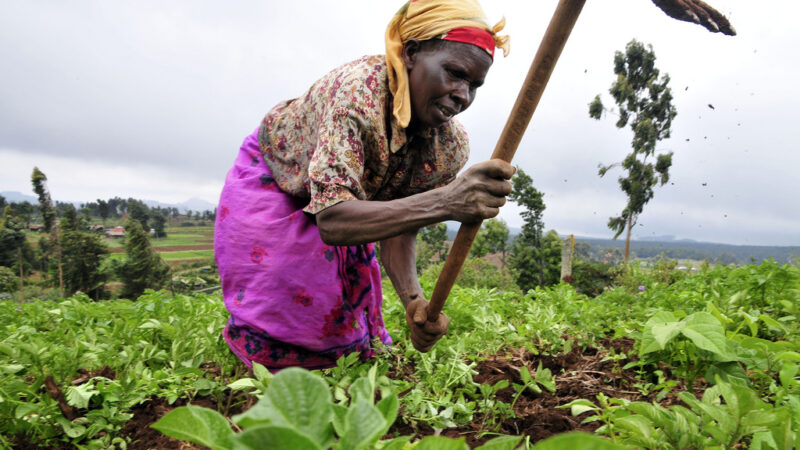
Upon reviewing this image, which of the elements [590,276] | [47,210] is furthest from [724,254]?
[47,210]

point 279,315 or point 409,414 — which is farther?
point 279,315

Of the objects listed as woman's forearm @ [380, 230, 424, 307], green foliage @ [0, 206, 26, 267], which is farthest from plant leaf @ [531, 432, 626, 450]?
green foliage @ [0, 206, 26, 267]

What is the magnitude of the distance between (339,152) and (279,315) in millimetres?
894

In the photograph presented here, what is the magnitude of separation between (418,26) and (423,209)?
0.84 meters

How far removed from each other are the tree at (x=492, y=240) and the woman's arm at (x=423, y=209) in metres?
29.8

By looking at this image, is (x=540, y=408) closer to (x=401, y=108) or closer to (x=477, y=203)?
(x=477, y=203)

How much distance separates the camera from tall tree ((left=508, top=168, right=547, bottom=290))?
97.4 ft

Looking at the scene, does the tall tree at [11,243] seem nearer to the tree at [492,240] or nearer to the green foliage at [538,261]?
the tree at [492,240]

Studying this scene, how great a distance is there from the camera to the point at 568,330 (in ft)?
8.39

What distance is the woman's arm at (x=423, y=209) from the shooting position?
1.46m

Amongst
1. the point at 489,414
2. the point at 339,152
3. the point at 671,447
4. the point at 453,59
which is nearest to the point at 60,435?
the point at 339,152

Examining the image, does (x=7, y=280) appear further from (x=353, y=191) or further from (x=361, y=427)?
(x=361, y=427)

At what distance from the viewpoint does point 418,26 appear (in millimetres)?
1830

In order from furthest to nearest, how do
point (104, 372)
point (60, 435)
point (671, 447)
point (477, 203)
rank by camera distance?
point (104, 372) < point (60, 435) < point (477, 203) < point (671, 447)
